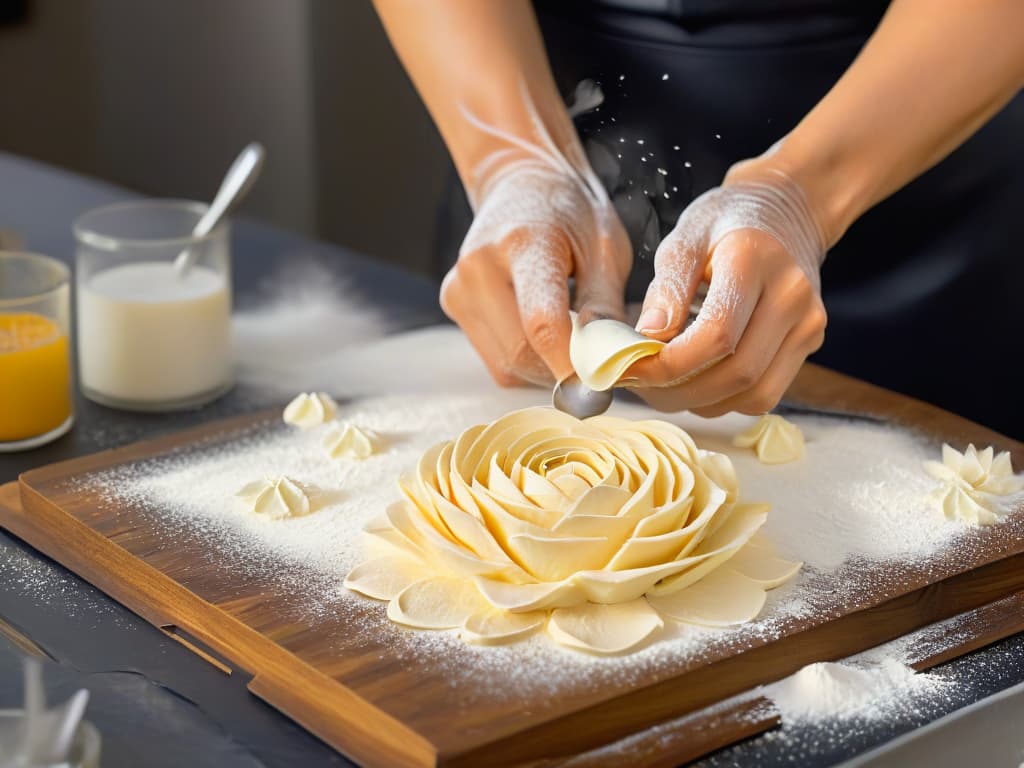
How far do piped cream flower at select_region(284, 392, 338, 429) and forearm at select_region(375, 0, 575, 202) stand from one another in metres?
0.31

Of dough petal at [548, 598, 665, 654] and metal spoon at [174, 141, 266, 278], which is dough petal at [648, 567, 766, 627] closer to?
dough petal at [548, 598, 665, 654]

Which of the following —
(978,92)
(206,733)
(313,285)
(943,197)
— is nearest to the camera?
(206,733)

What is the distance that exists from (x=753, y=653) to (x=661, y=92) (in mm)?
778

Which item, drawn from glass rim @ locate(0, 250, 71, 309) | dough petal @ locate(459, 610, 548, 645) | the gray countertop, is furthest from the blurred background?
dough petal @ locate(459, 610, 548, 645)

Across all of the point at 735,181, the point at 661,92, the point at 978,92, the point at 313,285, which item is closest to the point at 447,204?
the point at 313,285

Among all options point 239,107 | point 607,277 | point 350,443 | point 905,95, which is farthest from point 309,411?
point 239,107

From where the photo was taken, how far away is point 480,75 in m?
1.45

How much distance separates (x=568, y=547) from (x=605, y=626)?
0.06 m

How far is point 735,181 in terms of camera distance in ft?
4.20

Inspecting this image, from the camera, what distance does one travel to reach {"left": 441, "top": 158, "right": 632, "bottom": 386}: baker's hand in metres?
1.22

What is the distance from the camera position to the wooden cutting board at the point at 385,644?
0.83 metres

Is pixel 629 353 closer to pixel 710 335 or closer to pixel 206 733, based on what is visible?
pixel 710 335

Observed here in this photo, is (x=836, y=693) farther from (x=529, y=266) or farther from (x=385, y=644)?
(x=529, y=266)

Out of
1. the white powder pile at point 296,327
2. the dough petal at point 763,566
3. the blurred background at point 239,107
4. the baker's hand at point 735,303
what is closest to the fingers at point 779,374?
the baker's hand at point 735,303
